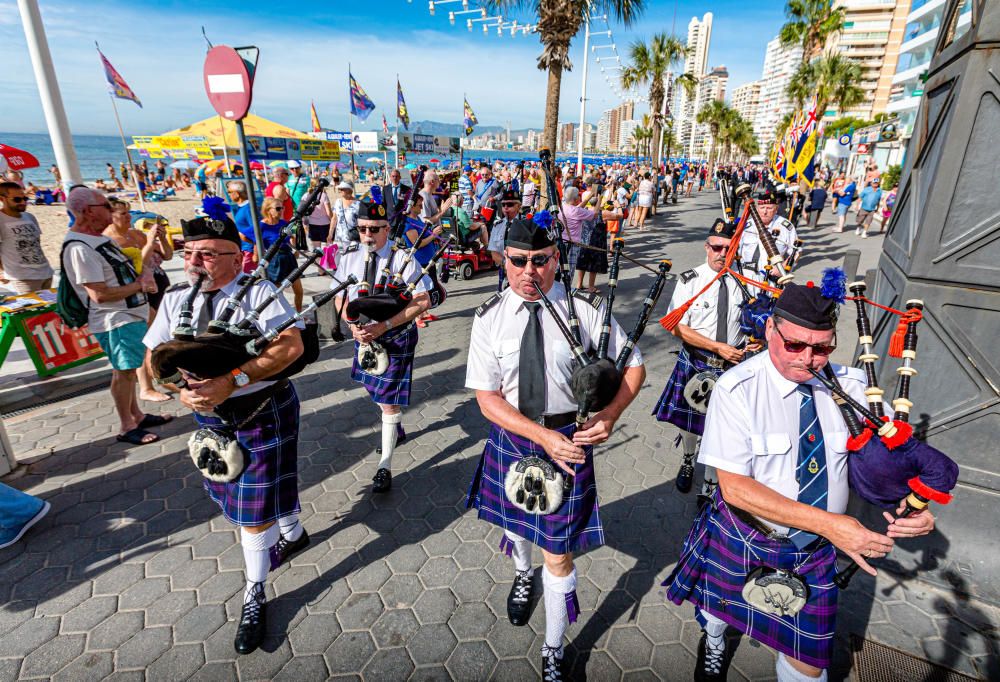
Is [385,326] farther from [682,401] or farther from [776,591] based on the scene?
[776,591]

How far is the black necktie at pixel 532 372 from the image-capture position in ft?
8.27

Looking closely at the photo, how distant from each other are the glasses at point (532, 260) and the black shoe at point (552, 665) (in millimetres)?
2135

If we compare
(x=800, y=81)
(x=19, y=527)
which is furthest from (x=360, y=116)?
(x=800, y=81)

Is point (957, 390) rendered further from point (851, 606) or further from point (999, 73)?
point (999, 73)

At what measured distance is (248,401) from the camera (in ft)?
9.05

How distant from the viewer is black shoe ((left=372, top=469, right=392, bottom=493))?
13.9 ft

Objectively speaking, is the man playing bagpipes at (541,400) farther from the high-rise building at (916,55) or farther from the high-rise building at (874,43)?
the high-rise building at (874,43)

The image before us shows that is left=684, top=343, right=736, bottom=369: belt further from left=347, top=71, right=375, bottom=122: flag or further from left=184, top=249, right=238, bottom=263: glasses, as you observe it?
left=347, top=71, right=375, bottom=122: flag

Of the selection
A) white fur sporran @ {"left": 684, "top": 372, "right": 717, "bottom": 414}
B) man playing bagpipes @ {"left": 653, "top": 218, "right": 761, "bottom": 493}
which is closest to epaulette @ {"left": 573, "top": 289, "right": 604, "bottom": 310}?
man playing bagpipes @ {"left": 653, "top": 218, "right": 761, "bottom": 493}

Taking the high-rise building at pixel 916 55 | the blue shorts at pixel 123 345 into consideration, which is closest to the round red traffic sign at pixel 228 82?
the blue shorts at pixel 123 345

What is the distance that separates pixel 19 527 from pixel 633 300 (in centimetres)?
933

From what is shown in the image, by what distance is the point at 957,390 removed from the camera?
3.17 meters

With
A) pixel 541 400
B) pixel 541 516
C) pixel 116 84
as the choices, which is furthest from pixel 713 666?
pixel 116 84

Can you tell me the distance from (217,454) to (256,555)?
0.71 m
